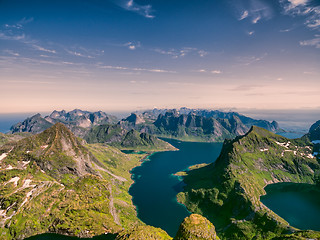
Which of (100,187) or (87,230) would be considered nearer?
(87,230)

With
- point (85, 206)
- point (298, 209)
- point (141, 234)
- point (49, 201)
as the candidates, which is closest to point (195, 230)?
point (141, 234)

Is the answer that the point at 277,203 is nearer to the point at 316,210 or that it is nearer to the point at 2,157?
the point at 316,210

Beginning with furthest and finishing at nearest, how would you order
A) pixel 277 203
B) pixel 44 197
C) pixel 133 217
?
pixel 277 203
pixel 133 217
pixel 44 197

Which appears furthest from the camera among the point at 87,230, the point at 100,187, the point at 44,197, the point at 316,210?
the point at 316,210

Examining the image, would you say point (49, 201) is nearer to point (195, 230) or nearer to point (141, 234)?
point (141, 234)

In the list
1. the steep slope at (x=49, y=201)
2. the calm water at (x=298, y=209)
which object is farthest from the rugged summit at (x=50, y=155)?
the calm water at (x=298, y=209)

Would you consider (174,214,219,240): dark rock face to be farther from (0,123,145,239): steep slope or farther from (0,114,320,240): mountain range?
(0,123,145,239): steep slope

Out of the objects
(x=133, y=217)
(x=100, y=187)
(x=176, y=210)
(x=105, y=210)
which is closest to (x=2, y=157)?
(x=100, y=187)

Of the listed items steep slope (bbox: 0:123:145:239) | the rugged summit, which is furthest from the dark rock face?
the rugged summit

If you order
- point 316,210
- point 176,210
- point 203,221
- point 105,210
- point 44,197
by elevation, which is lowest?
point 176,210
